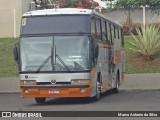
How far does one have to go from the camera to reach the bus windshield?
1909 centimetres

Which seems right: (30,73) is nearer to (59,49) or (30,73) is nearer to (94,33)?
(59,49)

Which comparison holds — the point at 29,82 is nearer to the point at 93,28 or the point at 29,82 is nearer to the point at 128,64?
the point at 93,28

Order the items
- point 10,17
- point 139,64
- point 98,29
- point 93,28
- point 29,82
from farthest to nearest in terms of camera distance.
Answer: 1. point 10,17
2. point 139,64
3. point 98,29
4. point 93,28
5. point 29,82

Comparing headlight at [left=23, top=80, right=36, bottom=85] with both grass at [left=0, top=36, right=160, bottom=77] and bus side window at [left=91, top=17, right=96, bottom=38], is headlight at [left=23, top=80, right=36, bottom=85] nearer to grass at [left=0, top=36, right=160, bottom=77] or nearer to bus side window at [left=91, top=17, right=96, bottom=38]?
bus side window at [left=91, top=17, right=96, bottom=38]

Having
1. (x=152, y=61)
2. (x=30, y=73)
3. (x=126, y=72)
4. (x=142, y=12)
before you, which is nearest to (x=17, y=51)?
(x=30, y=73)

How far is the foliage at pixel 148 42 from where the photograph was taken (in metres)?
31.1

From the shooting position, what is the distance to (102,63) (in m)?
21.6

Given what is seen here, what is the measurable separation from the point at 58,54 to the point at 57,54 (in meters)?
0.03

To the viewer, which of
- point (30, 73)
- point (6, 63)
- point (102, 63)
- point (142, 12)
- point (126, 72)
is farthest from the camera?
point (142, 12)

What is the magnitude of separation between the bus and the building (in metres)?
19.8

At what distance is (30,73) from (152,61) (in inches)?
552

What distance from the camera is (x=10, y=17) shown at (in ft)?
131

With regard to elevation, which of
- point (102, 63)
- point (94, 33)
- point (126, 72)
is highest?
point (94, 33)

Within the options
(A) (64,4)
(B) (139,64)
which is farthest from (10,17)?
(B) (139,64)
